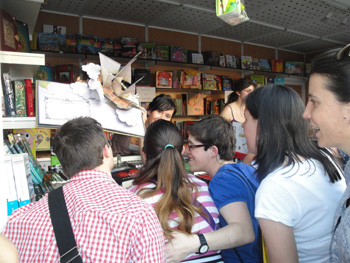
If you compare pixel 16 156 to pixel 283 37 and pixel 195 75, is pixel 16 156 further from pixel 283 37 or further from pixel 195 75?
pixel 283 37

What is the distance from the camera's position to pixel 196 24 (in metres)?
4.52

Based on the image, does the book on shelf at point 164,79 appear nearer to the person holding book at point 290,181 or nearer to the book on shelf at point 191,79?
the book on shelf at point 191,79

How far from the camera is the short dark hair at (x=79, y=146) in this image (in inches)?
41.1

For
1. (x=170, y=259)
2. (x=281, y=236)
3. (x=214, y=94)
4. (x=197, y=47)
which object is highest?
(x=197, y=47)

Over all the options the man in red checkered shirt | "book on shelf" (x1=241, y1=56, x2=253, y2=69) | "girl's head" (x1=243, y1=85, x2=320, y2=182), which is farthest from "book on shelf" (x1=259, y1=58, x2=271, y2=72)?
the man in red checkered shirt

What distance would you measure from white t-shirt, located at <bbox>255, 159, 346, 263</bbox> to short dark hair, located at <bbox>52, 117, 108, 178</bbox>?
25.2 inches

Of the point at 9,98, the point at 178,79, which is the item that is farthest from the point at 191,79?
the point at 9,98

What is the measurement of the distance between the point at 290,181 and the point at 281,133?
0.71ft

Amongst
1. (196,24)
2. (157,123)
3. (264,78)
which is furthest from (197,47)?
(157,123)

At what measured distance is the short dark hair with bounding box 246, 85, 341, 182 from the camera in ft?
3.50

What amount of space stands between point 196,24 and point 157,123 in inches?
143

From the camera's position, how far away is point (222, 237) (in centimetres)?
111

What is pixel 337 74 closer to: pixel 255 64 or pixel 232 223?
pixel 232 223

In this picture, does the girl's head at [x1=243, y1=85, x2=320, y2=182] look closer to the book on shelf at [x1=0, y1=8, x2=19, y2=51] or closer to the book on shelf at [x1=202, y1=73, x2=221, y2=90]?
the book on shelf at [x1=0, y1=8, x2=19, y2=51]
